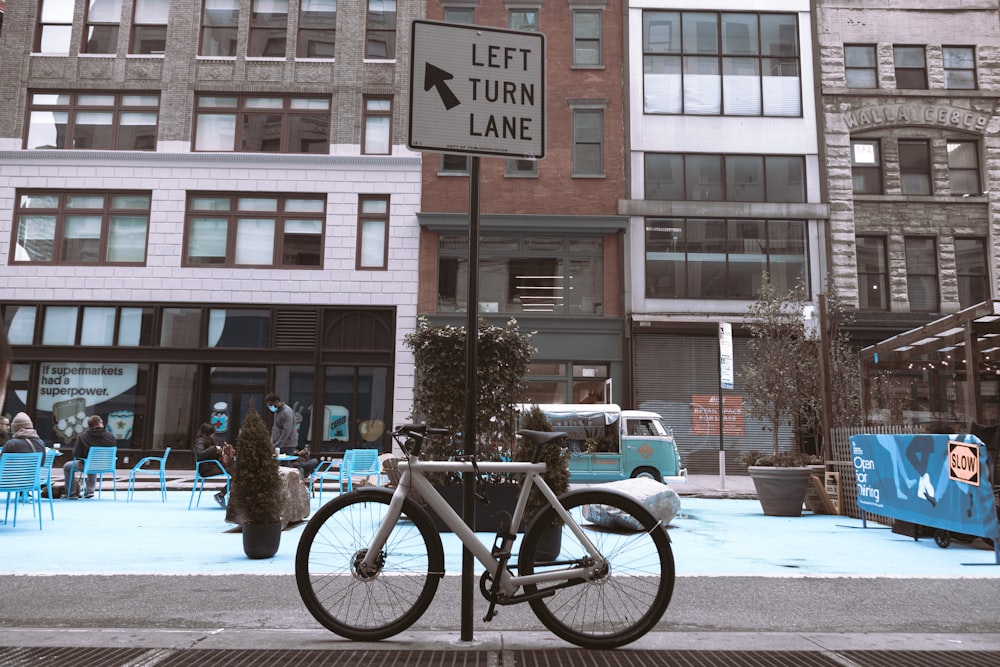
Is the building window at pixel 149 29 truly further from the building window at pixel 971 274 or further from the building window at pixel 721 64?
the building window at pixel 971 274

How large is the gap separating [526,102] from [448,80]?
47 cm

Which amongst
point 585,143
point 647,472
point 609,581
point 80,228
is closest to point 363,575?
point 609,581

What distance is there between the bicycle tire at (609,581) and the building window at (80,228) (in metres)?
23.8

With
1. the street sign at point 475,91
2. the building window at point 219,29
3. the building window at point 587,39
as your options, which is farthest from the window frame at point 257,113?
the street sign at point 475,91

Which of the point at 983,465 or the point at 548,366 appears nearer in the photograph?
the point at 983,465

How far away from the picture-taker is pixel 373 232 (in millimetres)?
25094

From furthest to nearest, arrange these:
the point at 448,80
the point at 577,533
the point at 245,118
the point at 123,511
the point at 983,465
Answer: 1. the point at 245,118
2. the point at 123,511
3. the point at 983,465
4. the point at 448,80
5. the point at 577,533

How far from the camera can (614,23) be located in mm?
26125

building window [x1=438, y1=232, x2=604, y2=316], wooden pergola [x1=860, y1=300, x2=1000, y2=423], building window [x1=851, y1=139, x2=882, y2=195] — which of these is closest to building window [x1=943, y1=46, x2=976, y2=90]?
building window [x1=851, y1=139, x2=882, y2=195]

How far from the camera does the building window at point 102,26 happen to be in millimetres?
25688

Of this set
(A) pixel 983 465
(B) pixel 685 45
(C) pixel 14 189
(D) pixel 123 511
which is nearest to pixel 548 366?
(B) pixel 685 45

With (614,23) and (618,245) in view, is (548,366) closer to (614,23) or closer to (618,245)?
(618,245)

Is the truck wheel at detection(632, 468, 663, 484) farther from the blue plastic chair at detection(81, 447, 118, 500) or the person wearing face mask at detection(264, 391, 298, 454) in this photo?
the blue plastic chair at detection(81, 447, 118, 500)

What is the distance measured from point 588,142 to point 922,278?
460 inches
